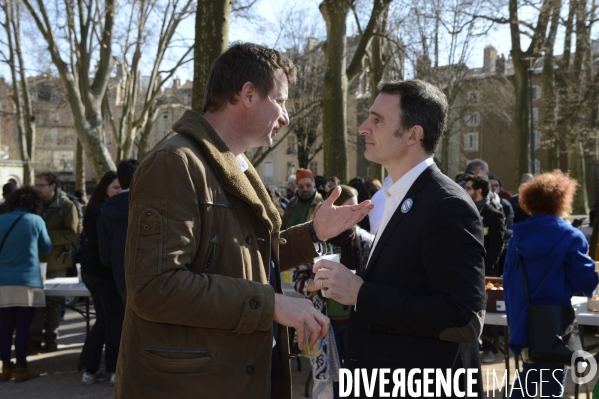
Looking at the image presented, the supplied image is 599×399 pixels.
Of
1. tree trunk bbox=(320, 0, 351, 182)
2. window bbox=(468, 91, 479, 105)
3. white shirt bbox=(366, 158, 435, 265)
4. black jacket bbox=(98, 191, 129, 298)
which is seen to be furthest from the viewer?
window bbox=(468, 91, 479, 105)

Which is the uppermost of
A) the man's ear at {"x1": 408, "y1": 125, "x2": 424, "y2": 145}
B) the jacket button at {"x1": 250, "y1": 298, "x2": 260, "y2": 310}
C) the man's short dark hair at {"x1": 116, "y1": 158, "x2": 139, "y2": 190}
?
the man's ear at {"x1": 408, "y1": 125, "x2": 424, "y2": 145}

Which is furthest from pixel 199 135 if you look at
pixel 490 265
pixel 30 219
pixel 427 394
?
pixel 490 265

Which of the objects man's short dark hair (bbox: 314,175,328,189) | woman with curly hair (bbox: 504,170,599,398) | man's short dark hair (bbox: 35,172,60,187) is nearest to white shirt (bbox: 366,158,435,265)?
woman with curly hair (bbox: 504,170,599,398)

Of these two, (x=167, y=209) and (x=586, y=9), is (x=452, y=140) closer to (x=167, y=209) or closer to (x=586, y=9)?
(x=586, y=9)

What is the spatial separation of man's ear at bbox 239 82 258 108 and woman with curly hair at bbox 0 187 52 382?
5426 mm

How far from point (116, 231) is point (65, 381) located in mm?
2155

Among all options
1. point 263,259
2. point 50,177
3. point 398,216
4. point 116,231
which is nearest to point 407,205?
point 398,216

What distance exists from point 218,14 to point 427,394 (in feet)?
22.0

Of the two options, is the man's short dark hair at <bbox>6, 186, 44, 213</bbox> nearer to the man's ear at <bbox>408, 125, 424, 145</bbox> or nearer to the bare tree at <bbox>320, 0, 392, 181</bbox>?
the man's ear at <bbox>408, 125, 424, 145</bbox>

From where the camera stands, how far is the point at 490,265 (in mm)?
7805

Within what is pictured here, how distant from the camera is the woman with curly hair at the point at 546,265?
14.9ft

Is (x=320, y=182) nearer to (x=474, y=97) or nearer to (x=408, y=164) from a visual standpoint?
(x=408, y=164)

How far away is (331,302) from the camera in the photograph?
598cm

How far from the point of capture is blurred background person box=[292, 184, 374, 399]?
15.3ft
